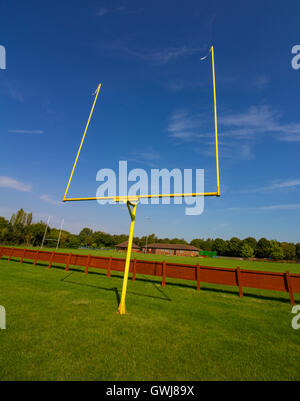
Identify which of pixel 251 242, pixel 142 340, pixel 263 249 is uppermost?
pixel 251 242

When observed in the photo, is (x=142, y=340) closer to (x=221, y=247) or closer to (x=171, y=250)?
(x=171, y=250)

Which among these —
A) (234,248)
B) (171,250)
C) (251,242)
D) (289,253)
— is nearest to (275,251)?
(234,248)

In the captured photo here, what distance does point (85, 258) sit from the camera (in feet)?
44.2

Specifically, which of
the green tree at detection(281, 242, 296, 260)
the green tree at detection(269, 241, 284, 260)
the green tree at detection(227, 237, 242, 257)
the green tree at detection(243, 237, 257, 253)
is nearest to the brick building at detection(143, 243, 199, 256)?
the green tree at detection(227, 237, 242, 257)

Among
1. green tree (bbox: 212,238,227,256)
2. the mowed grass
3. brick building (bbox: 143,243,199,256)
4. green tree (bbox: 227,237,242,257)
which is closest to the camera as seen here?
the mowed grass

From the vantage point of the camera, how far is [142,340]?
4148 mm

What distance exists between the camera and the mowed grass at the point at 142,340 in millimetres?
3070

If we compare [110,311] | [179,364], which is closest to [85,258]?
[110,311]

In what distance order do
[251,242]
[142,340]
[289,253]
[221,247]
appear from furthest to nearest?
[251,242]
[221,247]
[289,253]
[142,340]

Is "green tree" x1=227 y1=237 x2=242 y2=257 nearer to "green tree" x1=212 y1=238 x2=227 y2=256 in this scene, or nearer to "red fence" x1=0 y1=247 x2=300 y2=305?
"green tree" x1=212 y1=238 x2=227 y2=256

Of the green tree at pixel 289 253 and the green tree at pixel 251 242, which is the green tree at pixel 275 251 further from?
the green tree at pixel 289 253

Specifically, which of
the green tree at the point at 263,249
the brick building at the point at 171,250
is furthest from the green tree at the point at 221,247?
the brick building at the point at 171,250

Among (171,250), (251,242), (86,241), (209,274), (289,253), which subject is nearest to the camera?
(209,274)

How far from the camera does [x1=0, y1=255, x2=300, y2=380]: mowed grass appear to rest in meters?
3.07
